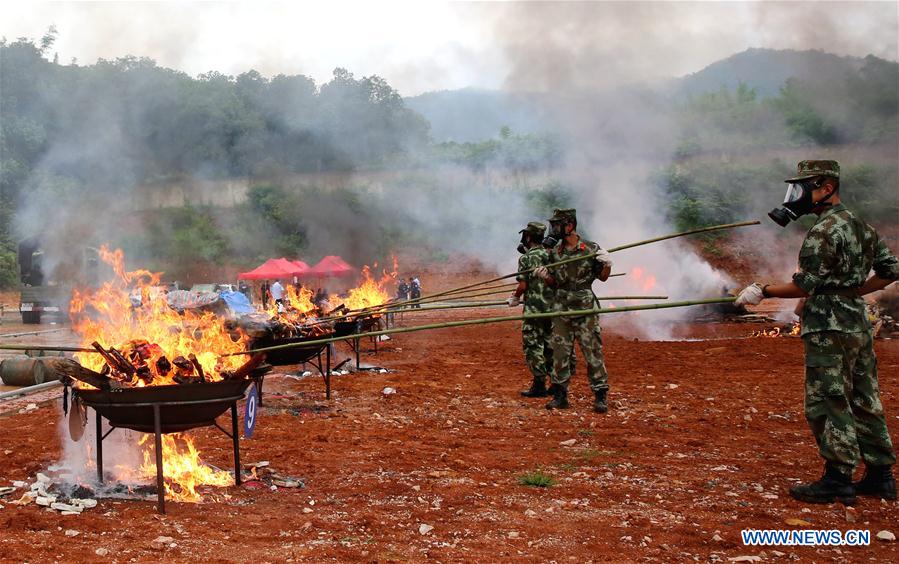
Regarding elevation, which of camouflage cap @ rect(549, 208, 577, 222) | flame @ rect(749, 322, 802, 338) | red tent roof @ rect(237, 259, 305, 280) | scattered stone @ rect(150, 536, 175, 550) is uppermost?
red tent roof @ rect(237, 259, 305, 280)

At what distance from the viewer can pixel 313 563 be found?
4.34 m

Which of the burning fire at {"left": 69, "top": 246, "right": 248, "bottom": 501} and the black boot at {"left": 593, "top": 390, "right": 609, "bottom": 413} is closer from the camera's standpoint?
the burning fire at {"left": 69, "top": 246, "right": 248, "bottom": 501}

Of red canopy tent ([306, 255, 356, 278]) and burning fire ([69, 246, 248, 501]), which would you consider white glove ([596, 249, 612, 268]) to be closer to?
burning fire ([69, 246, 248, 501])

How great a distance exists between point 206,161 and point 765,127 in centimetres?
2867

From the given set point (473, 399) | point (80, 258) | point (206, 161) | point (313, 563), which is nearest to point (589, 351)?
point (473, 399)

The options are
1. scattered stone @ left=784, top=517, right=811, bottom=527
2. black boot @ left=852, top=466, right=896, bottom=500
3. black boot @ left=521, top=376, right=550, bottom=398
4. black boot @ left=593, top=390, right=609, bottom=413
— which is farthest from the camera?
black boot @ left=521, top=376, right=550, bottom=398

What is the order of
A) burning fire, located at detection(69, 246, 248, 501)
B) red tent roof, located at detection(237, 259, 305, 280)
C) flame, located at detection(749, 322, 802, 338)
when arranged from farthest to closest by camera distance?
red tent roof, located at detection(237, 259, 305, 280), flame, located at detection(749, 322, 802, 338), burning fire, located at detection(69, 246, 248, 501)

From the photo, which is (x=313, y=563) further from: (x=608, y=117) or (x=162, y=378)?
(x=608, y=117)

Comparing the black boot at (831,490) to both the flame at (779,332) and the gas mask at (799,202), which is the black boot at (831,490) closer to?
the gas mask at (799,202)

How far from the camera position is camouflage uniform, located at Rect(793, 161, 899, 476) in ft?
17.5

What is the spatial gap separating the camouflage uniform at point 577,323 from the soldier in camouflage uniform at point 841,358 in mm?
3401

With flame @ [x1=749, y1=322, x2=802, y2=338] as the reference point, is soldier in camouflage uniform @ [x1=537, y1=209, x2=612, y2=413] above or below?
above

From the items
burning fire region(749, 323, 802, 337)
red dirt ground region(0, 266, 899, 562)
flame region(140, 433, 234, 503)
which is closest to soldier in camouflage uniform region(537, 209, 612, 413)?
red dirt ground region(0, 266, 899, 562)

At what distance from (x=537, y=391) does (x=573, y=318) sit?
A: 1579mm
